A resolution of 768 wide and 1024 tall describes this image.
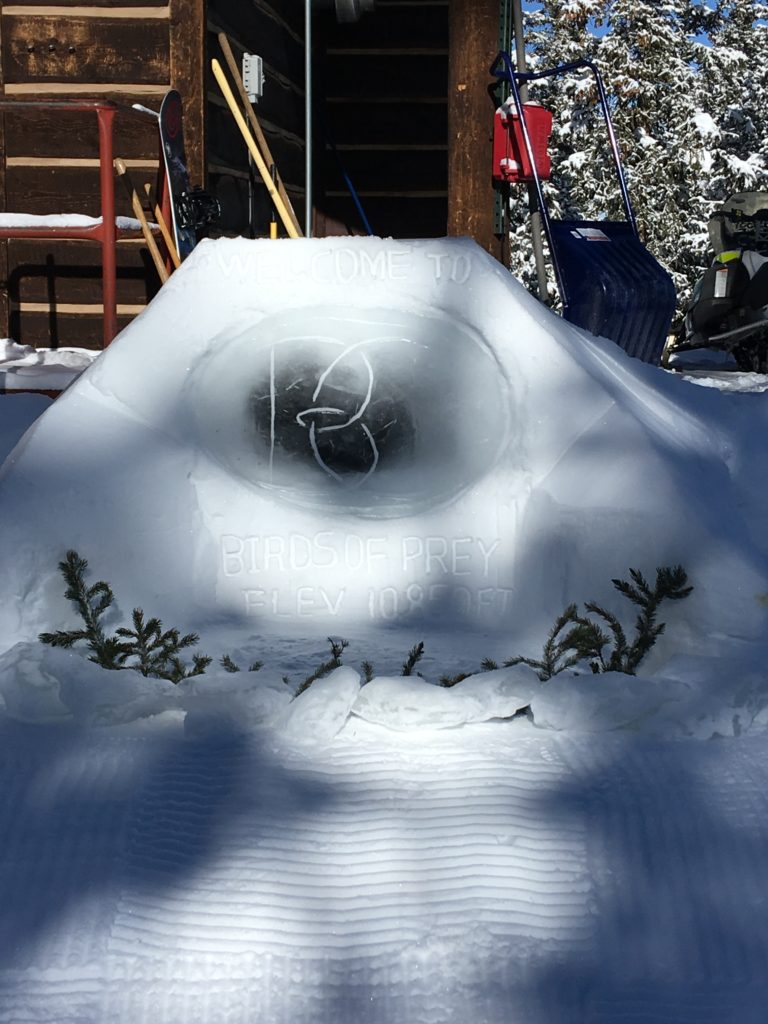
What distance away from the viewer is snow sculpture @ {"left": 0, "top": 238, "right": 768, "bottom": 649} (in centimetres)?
251

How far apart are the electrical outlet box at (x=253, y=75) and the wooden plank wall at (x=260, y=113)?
0.15 meters

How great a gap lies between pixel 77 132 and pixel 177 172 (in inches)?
43.1

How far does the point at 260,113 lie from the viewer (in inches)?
300

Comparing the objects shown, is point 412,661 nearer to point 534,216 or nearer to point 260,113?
point 534,216

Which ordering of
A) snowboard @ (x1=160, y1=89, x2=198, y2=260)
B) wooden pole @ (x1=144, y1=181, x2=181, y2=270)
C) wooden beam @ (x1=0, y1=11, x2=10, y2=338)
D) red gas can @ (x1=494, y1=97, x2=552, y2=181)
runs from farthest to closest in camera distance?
red gas can @ (x1=494, y1=97, x2=552, y2=181) < wooden beam @ (x1=0, y1=11, x2=10, y2=338) < wooden pole @ (x1=144, y1=181, x2=181, y2=270) < snowboard @ (x1=160, y1=89, x2=198, y2=260)

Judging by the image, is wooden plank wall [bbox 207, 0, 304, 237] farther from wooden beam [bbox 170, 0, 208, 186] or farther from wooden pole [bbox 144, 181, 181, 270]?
wooden pole [bbox 144, 181, 181, 270]

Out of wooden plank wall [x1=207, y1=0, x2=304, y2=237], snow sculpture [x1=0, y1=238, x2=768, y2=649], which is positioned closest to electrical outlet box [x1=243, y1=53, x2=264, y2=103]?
wooden plank wall [x1=207, y1=0, x2=304, y2=237]

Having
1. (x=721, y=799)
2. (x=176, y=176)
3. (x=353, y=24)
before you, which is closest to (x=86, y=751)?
(x=721, y=799)

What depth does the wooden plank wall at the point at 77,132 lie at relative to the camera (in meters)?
6.30

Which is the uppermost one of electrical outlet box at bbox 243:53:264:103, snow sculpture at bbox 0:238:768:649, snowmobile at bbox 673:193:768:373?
electrical outlet box at bbox 243:53:264:103

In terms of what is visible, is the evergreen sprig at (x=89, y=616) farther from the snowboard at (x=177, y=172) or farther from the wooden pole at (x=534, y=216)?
the wooden pole at (x=534, y=216)

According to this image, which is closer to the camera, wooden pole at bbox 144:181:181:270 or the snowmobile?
wooden pole at bbox 144:181:181:270

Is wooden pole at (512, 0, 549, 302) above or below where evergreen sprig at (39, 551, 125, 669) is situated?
above

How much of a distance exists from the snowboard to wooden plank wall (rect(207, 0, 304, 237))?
70cm
